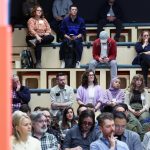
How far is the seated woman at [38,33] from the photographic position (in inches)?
448

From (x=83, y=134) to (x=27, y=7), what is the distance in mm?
6636

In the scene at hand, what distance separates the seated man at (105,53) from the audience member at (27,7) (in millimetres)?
2109

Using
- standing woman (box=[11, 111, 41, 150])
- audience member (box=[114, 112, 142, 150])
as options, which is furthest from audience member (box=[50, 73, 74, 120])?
standing woman (box=[11, 111, 41, 150])

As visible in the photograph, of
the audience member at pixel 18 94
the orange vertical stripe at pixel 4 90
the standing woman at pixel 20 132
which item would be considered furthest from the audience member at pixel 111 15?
the orange vertical stripe at pixel 4 90

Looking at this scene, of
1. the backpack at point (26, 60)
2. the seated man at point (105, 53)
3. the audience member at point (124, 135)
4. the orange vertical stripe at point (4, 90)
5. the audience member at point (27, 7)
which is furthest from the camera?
the audience member at point (27, 7)

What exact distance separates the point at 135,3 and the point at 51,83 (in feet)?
11.5

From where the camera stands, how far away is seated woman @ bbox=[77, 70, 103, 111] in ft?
31.5

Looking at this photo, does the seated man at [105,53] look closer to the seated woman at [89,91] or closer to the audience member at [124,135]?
the seated woman at [89,91]

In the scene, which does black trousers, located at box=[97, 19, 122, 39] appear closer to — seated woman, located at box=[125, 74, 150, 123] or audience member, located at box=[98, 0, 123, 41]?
audience member, located at box=[98, 0, 123, 41]

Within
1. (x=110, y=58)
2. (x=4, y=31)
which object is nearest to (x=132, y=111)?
(x=110, y=58)

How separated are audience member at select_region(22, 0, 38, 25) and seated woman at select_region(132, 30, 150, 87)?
2.56m

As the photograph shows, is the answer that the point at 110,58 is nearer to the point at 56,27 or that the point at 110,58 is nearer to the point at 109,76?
the point at 109,76

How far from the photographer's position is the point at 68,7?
12594mm

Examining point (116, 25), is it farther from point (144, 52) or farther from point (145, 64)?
point (145, 64)
